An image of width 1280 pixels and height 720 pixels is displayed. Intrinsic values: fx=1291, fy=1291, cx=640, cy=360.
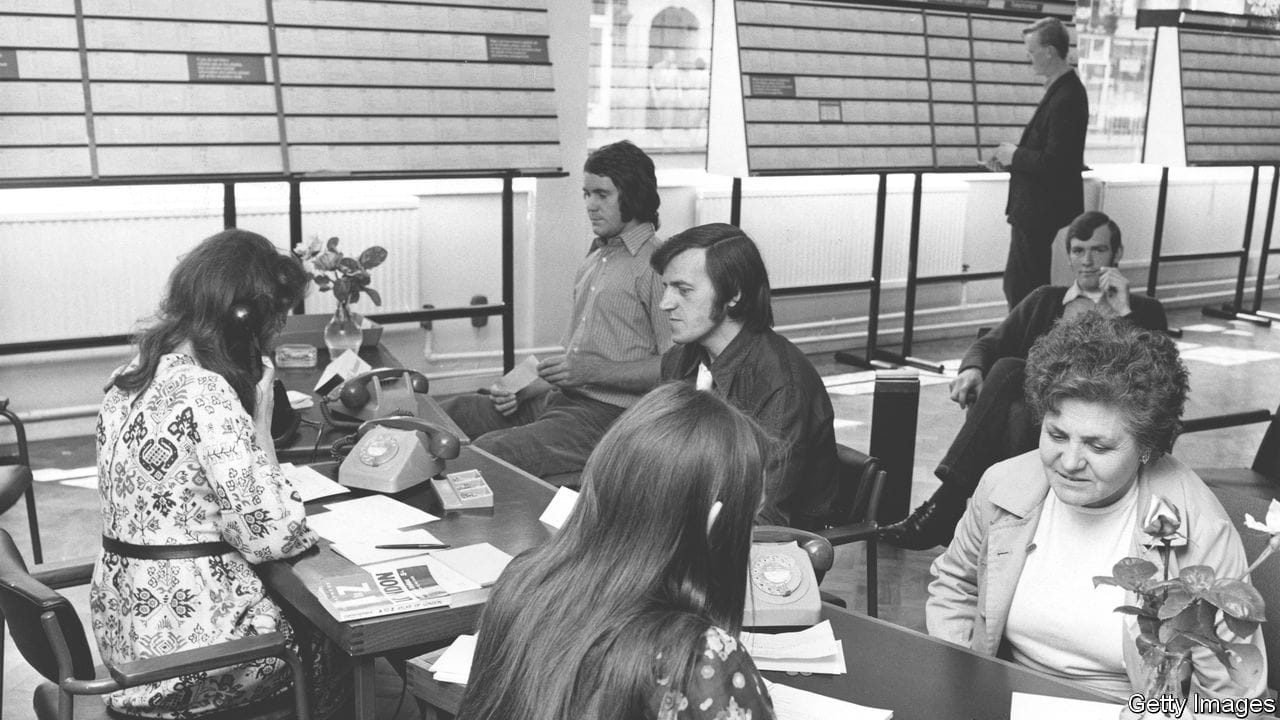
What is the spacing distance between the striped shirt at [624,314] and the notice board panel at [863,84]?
8.40ft

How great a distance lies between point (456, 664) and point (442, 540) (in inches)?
25.0

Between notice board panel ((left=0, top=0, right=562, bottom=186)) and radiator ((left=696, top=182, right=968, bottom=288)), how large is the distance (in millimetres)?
1822

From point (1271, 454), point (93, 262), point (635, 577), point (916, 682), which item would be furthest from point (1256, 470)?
point (93, 262)

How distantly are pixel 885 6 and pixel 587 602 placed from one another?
21.4 feet

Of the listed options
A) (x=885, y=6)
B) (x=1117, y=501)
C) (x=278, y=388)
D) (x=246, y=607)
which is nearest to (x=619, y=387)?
(x=278, y=388)

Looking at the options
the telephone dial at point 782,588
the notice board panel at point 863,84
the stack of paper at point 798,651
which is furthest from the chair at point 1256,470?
the notice board panel at point 863,84

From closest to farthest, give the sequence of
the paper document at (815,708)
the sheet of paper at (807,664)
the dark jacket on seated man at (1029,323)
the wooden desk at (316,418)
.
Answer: the paper document at (815,708) → the sheet of paper at (807,664) → the wooden desk at (316,418) → the dark jacket on seated man at (1029,323)

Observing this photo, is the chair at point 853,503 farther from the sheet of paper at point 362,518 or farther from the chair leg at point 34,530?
the chair leg at point 34,530

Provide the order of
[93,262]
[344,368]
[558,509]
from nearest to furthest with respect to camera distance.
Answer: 1. [558,509]
2. [344,368]
3. [93,262]

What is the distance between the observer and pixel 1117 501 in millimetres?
2316

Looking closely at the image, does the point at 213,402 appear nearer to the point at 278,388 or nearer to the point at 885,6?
the point at 278,388

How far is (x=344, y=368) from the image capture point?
3.92 m

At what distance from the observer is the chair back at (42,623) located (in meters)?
2.20

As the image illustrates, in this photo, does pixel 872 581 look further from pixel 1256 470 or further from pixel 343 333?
pixel 343 333
